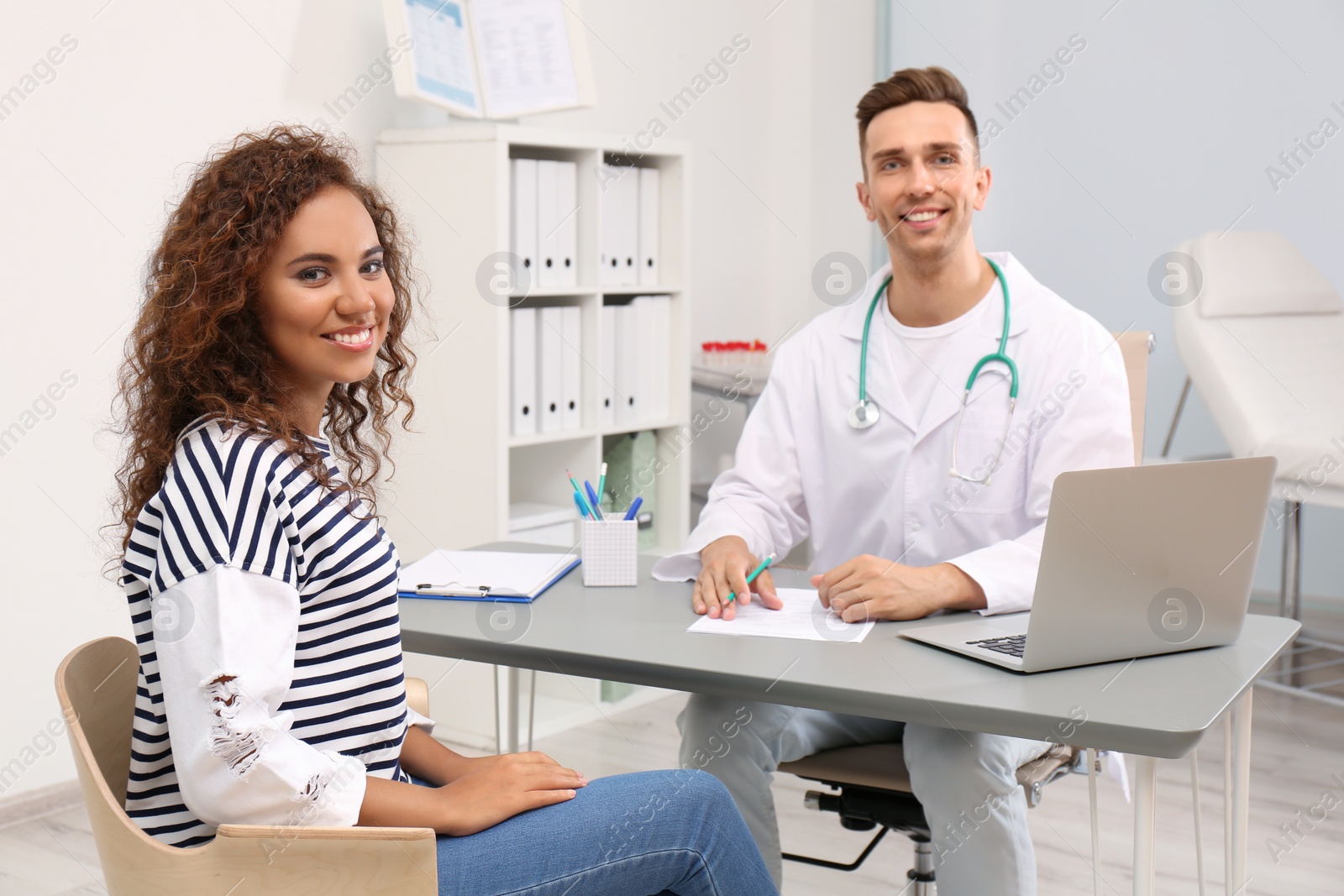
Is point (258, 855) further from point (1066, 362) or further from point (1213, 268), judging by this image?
point (1213, 268)

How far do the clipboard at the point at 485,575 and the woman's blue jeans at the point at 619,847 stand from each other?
47 cm

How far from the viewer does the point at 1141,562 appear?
3.94 feet

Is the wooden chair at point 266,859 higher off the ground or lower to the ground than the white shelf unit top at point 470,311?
lower

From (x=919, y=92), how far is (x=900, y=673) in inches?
44.9

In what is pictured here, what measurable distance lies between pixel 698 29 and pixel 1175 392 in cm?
197

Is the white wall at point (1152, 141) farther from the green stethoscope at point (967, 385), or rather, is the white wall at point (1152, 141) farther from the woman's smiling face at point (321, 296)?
the woman's smiling face at point (321, 296)

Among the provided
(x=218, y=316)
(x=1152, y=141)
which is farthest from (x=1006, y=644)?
(x=1152, y=141)

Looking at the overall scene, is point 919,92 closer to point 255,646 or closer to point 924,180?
point 924,180

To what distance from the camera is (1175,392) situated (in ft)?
13.0

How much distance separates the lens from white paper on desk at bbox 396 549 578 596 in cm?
158

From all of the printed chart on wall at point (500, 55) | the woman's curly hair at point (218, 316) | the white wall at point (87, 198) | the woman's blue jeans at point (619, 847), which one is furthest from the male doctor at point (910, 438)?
the white wall at point (87, 198)

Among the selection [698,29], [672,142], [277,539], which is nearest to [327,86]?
[672,142]

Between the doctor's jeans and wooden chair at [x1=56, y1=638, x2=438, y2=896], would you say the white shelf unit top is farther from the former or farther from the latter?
wooden chair at [x1=56, y1=638, x2=438, y2=896]

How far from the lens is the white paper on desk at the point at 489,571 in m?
1.58
